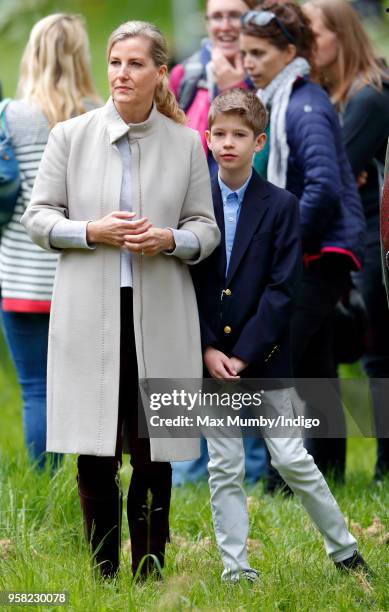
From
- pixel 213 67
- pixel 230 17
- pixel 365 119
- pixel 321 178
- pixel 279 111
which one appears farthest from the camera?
pixel 230 17

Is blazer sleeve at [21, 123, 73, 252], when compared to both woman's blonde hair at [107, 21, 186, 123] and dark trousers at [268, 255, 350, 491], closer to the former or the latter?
woman's blonde hair at [107, 21, 186, 123]

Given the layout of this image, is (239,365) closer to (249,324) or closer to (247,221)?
(249,324)

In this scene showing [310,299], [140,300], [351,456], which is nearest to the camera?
[140,300]

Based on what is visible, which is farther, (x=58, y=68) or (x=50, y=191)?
(x=58, y=68)

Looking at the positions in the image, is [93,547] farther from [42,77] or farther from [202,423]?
[42,77]

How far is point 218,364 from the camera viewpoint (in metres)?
4.20

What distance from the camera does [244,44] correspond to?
5520 millimetres

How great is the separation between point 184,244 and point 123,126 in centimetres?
44

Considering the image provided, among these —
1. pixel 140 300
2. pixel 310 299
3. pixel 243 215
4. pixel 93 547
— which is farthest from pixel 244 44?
pixel 93 547

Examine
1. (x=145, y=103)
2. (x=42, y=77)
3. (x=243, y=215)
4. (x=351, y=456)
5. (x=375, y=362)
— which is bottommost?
(x=351, y=456)

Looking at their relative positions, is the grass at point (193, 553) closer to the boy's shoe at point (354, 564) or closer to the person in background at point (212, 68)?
the boy's shoe at point (354, 564)

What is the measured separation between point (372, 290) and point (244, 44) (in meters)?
1.42

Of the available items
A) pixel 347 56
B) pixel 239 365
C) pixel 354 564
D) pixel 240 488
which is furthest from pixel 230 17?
pixel 354 564

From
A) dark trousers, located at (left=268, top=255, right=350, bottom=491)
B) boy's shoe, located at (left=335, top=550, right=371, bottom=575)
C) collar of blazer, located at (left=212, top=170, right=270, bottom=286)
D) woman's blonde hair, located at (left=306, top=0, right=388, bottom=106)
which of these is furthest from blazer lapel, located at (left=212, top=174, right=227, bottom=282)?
woman's blonde hair, located at (left=306, top=0, right=388, bottom=106)
